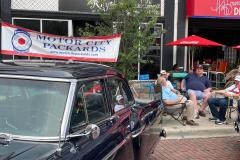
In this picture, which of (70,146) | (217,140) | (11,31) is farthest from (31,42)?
(70,146)

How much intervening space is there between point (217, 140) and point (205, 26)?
8825 millimetres

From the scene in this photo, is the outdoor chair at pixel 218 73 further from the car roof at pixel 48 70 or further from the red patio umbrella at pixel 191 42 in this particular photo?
the car roof at pixel 48 70

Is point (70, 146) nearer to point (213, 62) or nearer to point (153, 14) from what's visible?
point (153, 14)

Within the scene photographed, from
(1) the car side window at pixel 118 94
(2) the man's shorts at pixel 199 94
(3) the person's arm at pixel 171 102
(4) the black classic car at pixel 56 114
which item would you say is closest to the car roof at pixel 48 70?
(4) the black classic car at pixel 56 114

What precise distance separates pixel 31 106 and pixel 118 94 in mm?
1515

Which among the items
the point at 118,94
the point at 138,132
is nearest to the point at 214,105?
the point at 138,132

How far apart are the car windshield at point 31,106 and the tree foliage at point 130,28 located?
22.1 ft

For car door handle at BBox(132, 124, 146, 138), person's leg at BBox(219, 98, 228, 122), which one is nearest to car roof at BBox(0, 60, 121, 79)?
car door handle at BBox(132, 124, 146, 138)

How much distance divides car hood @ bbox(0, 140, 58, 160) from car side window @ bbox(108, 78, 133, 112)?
1.44 m

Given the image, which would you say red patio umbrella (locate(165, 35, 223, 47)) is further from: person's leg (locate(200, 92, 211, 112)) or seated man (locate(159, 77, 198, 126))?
seated man (locate(159, 77, 198, 126))

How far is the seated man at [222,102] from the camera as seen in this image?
32.7 ft

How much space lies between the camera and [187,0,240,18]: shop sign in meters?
15.1

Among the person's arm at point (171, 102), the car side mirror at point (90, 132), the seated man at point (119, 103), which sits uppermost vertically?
the seated man at point (119, 103)

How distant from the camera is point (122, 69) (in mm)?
10617
